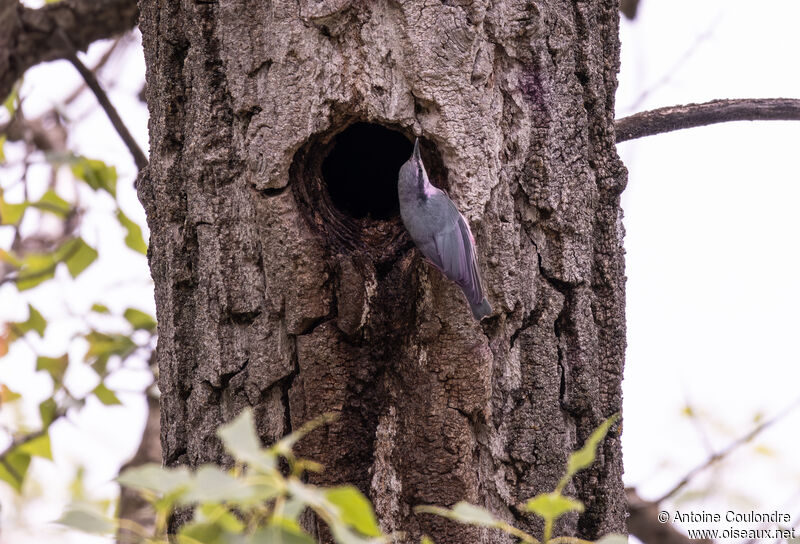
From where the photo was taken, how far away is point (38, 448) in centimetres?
316

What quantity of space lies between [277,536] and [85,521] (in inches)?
9.0

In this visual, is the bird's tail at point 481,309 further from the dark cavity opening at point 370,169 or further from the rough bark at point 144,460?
the rough bark at point 144,460

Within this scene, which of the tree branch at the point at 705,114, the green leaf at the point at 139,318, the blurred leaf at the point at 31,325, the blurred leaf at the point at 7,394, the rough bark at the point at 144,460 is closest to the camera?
the tree branch at the point at 705,114

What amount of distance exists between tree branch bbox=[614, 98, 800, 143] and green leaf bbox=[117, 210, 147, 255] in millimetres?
1773

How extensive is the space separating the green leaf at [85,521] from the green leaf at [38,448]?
237cm

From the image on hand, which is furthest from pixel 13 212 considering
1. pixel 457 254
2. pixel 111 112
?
pixel 457 254

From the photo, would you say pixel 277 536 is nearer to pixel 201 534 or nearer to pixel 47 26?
pixel 201 534

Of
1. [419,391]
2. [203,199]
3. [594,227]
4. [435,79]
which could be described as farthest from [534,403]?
[203,199]

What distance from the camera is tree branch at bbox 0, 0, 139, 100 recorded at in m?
3.31

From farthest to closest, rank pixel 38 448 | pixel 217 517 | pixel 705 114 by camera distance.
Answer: pixel 38 448 < pixel 705 114 < pixel 217 517

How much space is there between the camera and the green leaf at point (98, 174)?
314 centimetres

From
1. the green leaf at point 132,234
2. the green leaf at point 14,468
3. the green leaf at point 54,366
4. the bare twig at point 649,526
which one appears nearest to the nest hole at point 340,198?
the green leaf at point 132,234

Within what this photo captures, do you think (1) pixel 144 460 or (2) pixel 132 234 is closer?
(2) pixel 132 234

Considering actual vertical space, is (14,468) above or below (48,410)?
below
